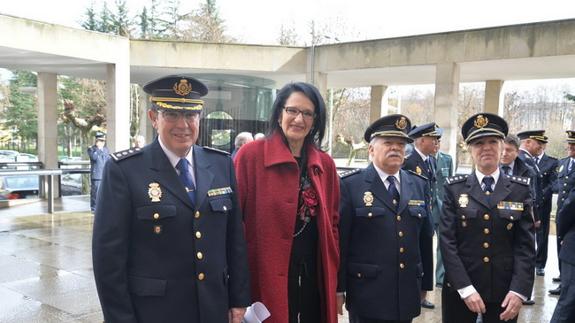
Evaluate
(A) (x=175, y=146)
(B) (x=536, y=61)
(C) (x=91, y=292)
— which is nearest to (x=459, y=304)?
(A) (x=175, y=146)

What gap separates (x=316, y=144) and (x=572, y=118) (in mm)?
47089

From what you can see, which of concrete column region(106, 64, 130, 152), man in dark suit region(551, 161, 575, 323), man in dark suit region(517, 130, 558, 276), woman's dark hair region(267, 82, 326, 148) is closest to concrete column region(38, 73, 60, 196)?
concrete column region(106, 64, 130, 152)

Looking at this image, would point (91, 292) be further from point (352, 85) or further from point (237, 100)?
point (352, 85)

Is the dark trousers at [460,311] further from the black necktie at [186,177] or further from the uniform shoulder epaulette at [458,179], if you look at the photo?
the black necktie at [186,177]

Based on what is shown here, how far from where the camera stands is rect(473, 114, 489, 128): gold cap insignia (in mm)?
3078

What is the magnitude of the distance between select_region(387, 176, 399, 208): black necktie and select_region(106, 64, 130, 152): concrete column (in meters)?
11.4

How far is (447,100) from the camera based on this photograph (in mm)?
12234

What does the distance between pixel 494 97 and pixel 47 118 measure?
13872 mm

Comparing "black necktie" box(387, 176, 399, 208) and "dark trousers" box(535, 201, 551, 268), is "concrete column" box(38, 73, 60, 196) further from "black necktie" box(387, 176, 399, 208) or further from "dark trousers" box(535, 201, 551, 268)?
"black necktie" box(387, 176, 399, 208)

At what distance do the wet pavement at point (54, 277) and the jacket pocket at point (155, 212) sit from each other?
2965 millimetres

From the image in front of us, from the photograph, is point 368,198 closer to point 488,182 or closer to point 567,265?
point 488,182

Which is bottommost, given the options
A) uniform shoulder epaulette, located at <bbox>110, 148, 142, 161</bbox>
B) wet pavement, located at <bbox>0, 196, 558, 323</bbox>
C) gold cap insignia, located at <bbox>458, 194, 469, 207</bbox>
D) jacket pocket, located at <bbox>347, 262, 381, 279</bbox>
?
wet pavement, located at <bbox>0, 196, 558, 323</bbox>

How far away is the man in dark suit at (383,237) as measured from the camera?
114 inches

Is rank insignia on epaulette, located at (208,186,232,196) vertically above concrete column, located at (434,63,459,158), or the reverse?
concrete column, located at (434,63,459,158)
